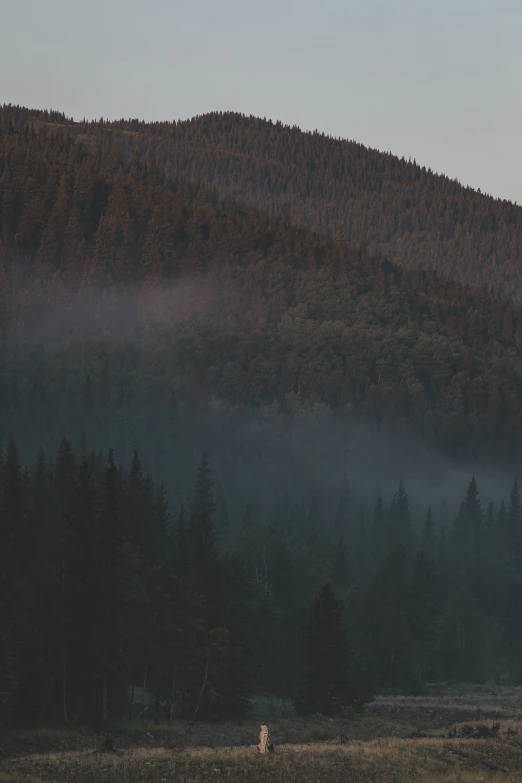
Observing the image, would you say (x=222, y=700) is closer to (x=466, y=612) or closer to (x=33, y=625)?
(x=33, y=625)

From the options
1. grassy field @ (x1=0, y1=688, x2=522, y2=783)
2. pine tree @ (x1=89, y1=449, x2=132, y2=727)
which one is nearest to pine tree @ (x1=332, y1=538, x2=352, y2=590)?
grassy field @ (x1=0, y1=688, x2=522, y2=783)

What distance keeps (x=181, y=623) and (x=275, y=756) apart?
20.8 metres

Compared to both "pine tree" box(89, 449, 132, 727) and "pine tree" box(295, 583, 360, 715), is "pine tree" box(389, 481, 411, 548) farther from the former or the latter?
"pine tree" box(89, 449, 132, 727)

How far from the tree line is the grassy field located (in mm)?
3299

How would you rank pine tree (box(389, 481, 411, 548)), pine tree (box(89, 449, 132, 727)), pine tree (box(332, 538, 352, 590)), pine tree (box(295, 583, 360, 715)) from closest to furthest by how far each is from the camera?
pine tree (box(89, 449, 132, 727)) < pine tree (box(295, 583, 360, 715)) < pine tree (box(332, 538, 352, 590)) < pine tree (box(389, 481, 411, 548))

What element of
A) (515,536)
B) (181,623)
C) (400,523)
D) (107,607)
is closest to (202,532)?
(181,623)

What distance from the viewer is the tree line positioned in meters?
59.8

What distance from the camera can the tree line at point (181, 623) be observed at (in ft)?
196

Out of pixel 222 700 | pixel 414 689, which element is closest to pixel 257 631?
pixel 414 689

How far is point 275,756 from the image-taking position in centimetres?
4603

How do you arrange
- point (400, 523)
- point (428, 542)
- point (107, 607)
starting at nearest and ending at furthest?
point (107, 607) → point (428, 542) → point (400, 523)

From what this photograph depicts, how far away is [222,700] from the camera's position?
224ft

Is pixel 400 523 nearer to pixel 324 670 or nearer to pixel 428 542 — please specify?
pixel 428 542

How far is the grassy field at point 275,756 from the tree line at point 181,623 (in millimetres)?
3299
